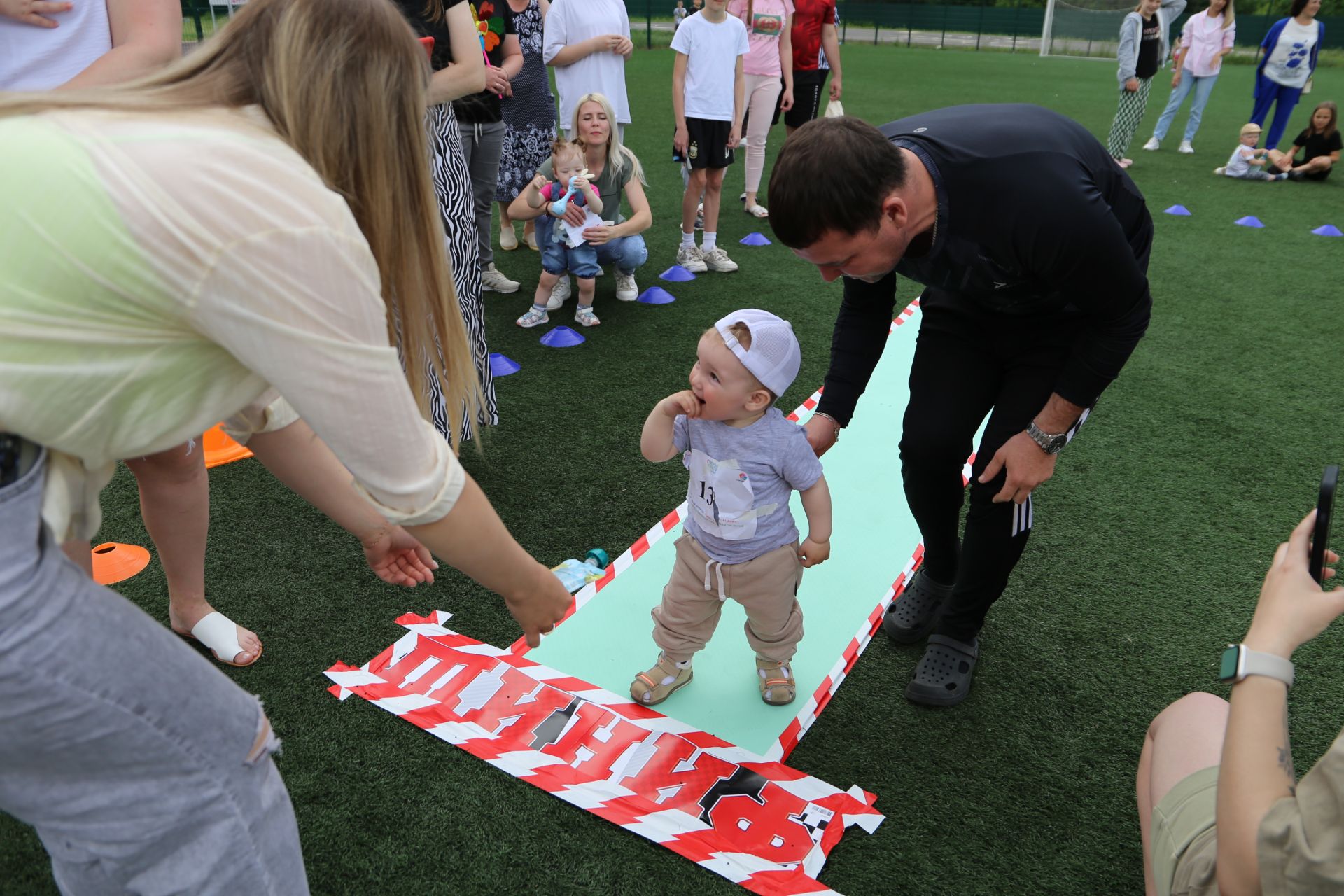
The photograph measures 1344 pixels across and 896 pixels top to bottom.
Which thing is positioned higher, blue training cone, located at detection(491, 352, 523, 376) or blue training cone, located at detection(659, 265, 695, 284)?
blue training cone, located at detection(491, 352, 523, 376)

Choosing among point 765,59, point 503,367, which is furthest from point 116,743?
point 765,59

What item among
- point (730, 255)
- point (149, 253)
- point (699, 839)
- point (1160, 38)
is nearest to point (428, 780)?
point (699, 839)

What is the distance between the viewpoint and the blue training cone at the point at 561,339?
4875 mm

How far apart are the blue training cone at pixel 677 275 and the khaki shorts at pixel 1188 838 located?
15.3 ft

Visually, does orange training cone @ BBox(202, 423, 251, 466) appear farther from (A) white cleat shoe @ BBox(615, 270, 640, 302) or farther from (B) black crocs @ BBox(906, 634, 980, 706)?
(B) black crocs @ BBox(906, 634, 980, 706)

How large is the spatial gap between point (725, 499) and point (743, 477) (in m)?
0.07

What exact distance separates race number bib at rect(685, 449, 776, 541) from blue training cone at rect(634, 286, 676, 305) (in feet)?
11.2

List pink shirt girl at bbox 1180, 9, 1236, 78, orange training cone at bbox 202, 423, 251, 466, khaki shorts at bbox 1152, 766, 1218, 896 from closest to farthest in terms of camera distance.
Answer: khaki shorts at bbox 1152, 766, 1218, 896 → orange training cone at bbox 202, 423, 251, 466 → pink shirt girl at bbox 1180, 9, 1236, 78

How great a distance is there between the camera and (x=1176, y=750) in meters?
1.84

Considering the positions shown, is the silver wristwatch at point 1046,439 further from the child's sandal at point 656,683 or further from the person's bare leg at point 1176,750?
the child's sandal at point 656,683

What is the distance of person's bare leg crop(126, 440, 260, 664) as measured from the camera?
2289mm

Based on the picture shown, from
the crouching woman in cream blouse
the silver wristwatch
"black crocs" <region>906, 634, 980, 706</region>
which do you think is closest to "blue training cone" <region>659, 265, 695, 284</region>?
"black crocs" <region>906, 634, 980, 706</region>

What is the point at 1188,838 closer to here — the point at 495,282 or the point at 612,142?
the point at 612,142

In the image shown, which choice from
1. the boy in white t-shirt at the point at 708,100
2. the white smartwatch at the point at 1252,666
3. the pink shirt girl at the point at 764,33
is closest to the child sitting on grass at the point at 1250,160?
the pink shirt girl at the point at 764,33
